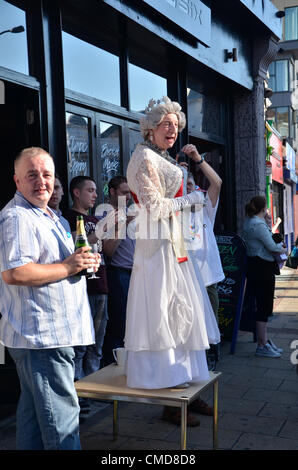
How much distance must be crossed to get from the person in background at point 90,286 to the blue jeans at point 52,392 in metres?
1.77

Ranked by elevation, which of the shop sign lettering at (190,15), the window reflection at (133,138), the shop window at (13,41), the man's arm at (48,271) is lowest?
the man's arm at (48,271)

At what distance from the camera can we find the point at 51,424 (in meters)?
2.46

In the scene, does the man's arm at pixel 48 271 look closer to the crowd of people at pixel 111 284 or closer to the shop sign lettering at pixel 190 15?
the crowd of people at pixel 111 284

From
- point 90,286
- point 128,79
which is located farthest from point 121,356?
point 128,79

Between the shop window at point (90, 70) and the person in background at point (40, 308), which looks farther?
the shop window at point (90, 70)

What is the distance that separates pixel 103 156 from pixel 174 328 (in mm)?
2763

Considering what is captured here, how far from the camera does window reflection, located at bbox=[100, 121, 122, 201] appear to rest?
5.62m

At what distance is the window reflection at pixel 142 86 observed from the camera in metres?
6.21

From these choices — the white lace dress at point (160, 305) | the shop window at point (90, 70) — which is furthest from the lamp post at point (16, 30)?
the white lace dress at point (160, 305)

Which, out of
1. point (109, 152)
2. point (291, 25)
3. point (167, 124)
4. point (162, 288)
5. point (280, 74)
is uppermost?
point (291, 25)

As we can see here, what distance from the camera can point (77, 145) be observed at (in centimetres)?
519

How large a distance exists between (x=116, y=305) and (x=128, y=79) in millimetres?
2674

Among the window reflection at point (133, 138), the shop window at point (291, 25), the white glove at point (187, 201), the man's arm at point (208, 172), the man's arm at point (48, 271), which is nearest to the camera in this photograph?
the man's arm at point (48, 271)

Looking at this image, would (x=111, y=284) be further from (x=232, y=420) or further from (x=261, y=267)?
(x=261, y=267)
